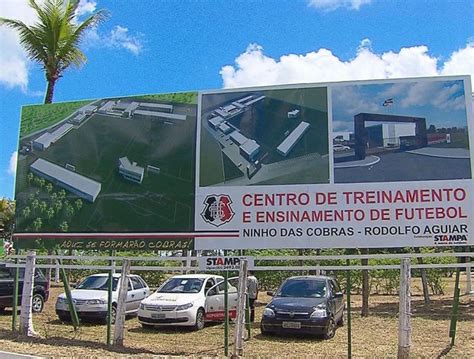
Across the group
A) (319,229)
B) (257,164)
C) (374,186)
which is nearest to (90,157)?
(257,164)

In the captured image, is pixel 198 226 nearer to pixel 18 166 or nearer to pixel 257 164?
pixel 257 164

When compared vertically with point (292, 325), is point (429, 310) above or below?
below

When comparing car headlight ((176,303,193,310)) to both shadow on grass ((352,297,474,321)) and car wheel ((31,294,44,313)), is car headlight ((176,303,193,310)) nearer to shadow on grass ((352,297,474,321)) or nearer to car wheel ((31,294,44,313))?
car wheel ((31,294,44,313))

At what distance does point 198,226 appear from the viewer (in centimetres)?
1140

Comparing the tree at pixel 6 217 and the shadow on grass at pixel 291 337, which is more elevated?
the tree at pixel 6 217

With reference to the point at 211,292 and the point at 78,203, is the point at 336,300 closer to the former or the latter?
the point at 211,292

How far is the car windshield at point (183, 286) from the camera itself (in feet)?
50.2

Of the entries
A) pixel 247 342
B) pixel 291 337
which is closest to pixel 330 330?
pixel 291 337

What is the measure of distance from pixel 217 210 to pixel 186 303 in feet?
13.1

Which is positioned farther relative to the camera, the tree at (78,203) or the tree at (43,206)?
the tree at (43,206)

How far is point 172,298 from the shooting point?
48.2 ft

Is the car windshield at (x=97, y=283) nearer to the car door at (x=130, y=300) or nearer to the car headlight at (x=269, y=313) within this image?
the car door at (x=130, y=300)

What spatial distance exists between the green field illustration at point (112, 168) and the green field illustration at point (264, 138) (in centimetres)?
48

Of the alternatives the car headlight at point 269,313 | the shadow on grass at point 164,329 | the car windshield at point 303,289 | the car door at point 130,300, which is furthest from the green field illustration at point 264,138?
the car door at point 130,300
